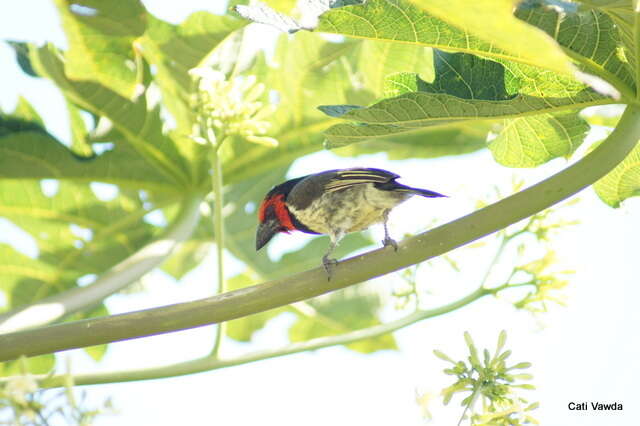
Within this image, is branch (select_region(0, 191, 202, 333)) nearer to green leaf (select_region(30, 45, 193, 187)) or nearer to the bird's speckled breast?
green leaf (select_region(30, 45, 193, 187))

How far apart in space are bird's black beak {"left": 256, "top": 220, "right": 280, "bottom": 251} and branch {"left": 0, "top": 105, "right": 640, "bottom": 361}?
143cm

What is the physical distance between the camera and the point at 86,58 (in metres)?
3.30

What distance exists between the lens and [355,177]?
9.53 ft

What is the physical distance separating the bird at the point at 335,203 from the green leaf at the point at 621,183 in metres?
0.66

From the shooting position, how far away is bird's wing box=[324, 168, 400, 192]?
2.80 meters

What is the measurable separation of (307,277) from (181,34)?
5.66ft

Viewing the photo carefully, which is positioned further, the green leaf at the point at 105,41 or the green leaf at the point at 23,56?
the green leaf at the point at 23,56

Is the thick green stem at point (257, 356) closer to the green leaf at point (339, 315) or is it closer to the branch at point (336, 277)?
the branch at point (336, 277)

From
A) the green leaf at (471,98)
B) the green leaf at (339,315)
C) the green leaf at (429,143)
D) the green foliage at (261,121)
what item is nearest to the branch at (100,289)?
the green foliage at (261,121)

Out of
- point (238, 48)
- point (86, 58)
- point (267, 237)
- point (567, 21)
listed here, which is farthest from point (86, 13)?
point (567, 21)

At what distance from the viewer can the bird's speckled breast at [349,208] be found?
310 centimetres

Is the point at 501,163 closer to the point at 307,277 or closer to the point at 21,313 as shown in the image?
the point at 307,277

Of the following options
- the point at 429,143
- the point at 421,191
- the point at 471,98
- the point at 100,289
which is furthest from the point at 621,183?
the point at 100,289

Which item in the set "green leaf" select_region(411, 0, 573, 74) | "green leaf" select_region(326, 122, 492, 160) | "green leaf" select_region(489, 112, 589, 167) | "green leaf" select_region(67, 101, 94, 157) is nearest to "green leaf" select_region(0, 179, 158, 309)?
"green leaf" select_region(67, 101, 94, 157)
